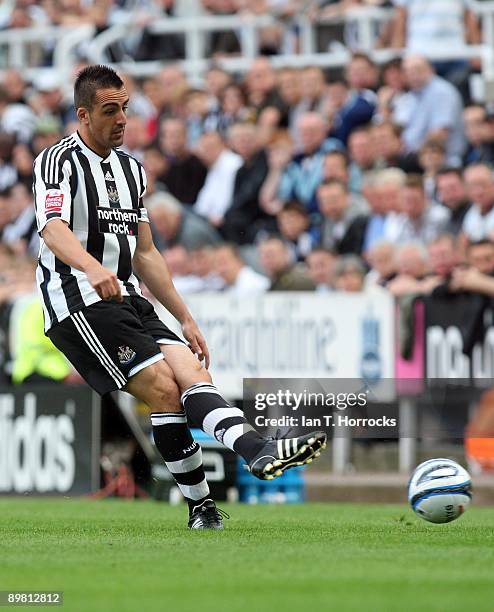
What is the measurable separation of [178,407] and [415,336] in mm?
5504

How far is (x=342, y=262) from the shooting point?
1369 centimetres

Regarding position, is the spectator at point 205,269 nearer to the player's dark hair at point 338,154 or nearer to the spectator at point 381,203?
the spectator at point 381,203

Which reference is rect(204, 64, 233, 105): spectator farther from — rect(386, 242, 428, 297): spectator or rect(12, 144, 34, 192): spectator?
rect(386, 242, 428, 297): spectator

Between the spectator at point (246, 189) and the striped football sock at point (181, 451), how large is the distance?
8854 mm

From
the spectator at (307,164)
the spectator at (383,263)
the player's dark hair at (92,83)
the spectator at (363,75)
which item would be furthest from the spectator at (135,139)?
the player's dark hair at (92,83)

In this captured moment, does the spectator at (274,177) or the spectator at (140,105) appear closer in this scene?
the spectator at (274,177)

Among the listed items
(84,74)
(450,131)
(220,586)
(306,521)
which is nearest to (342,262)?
(450,131)

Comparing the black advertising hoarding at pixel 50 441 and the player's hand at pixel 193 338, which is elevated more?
the player's hand at pixel 193 338

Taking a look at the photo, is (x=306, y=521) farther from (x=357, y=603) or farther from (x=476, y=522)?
(x=357, y=603)

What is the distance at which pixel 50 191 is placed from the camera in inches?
293

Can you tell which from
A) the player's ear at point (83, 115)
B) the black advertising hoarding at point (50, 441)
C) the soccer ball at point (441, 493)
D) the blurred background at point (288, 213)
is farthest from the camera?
the black advertising hoarding at point (50, 441)

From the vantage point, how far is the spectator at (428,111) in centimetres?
1598

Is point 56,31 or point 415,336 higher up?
point 56,31

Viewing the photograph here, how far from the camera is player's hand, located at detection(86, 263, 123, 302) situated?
6.89m
